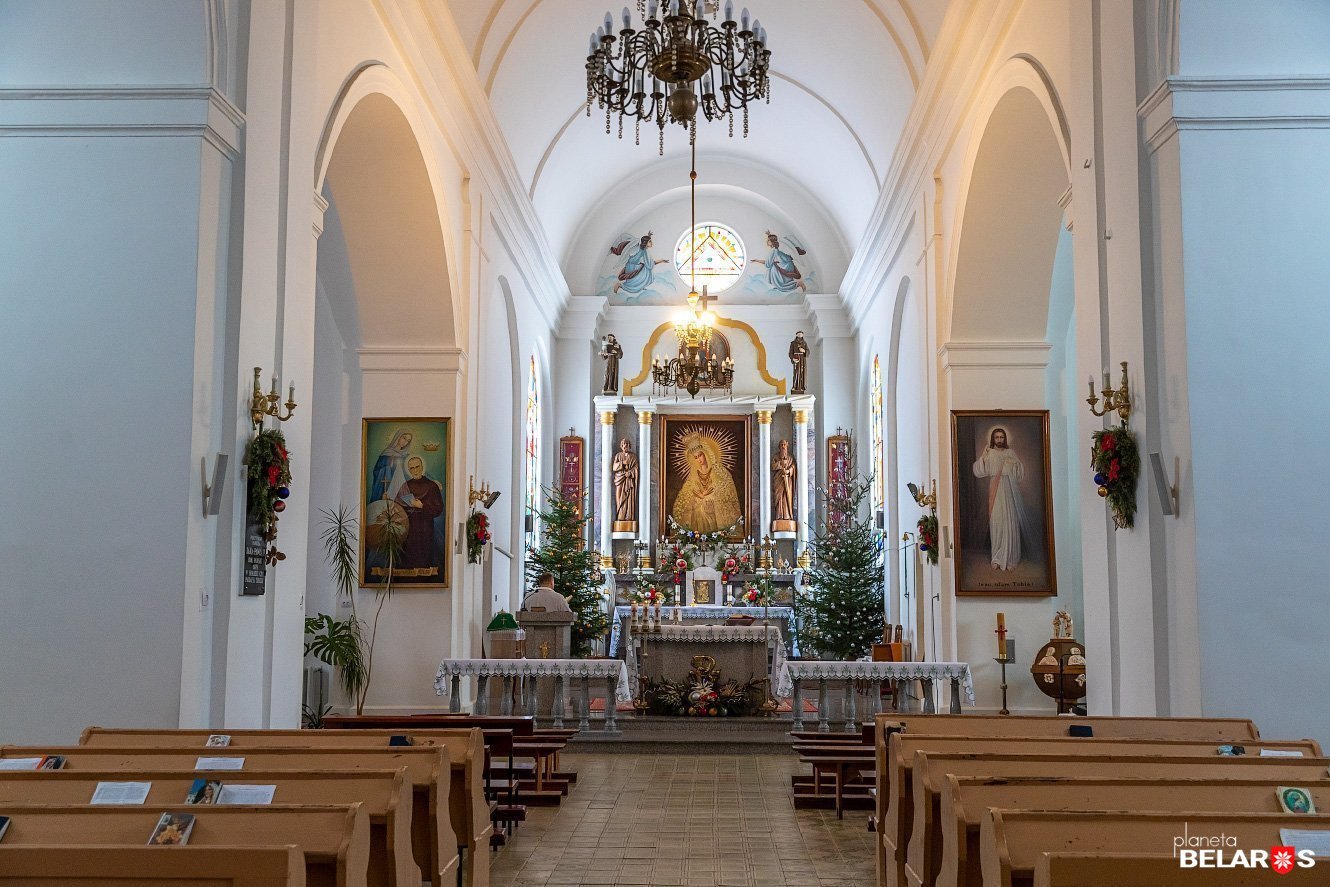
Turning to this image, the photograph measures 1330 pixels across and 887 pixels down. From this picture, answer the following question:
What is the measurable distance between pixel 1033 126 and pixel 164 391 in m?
7.50

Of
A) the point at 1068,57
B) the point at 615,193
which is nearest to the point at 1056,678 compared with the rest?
the point at 1068,57

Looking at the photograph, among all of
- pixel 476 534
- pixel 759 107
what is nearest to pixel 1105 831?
pixel 476 534

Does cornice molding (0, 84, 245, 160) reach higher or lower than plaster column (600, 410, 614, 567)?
higher

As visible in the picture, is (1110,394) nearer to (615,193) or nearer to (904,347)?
(904,347)

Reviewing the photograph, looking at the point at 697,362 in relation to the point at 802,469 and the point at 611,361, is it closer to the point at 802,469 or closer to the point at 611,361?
the point at 611,361

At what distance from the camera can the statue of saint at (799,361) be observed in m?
20.2

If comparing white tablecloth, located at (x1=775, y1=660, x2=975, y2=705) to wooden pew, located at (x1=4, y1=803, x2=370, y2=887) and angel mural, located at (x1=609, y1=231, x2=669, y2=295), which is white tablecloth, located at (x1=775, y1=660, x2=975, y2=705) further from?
angel mural, located at (x1=609, y1=231, x2=669, y2=295)

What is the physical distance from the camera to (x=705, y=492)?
20406 millimetres

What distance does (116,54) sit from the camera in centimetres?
691

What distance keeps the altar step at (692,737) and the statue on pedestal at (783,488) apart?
27.1ft

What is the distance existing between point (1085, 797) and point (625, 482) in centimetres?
1672

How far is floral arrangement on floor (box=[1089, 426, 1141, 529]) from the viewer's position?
23.4ft

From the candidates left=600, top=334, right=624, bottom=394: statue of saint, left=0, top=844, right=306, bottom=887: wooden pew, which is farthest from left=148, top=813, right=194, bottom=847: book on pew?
left=600, top=334, right=624, bottom=394: statue of saint

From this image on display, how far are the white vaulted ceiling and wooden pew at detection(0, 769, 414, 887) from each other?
9.30 m
